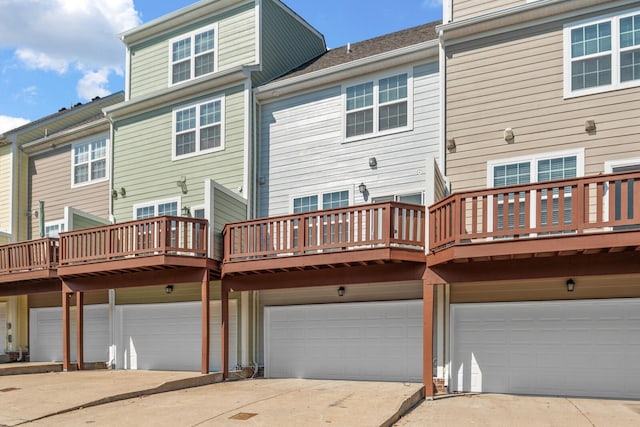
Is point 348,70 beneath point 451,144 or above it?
above

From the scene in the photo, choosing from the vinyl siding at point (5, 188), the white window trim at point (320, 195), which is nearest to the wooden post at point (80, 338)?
the white window trim at point (320, 195)

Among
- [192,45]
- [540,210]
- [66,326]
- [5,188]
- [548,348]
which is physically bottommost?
[66,326]

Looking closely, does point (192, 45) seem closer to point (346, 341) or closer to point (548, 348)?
point (346, 341)

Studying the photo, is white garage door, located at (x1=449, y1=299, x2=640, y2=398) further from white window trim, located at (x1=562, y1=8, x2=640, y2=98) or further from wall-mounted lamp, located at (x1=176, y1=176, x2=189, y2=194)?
wall-mounted lamp, located at (x1=176, y1=176, x2=189, y2=194)

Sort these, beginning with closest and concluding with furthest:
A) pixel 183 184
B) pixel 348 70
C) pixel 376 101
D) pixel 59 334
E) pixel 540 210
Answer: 1. pixel 540 210
2. pixel 376 101
3. pixel 348 70
4. pixel 183 184
5. pixel 59 334

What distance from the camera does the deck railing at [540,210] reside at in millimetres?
8633

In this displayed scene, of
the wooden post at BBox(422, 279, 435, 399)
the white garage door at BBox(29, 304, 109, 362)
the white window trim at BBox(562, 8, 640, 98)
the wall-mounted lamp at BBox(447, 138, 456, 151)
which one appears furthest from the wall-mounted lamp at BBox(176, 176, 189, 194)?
the white window trim at BBox(562, 8, 640, 98)

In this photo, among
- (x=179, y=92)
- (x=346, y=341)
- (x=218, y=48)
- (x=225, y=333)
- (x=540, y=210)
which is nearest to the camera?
(x=540, y=210)

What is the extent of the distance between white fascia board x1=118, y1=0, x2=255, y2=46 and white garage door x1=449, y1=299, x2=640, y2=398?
10.4 meters

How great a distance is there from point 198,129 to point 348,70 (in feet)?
15.2

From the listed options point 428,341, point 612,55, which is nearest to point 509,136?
point 612,55

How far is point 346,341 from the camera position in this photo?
1292 cm

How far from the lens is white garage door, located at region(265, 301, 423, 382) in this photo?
12273 mm

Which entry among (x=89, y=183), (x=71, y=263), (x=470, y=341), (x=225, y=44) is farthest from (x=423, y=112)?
(x=89, y=183)
